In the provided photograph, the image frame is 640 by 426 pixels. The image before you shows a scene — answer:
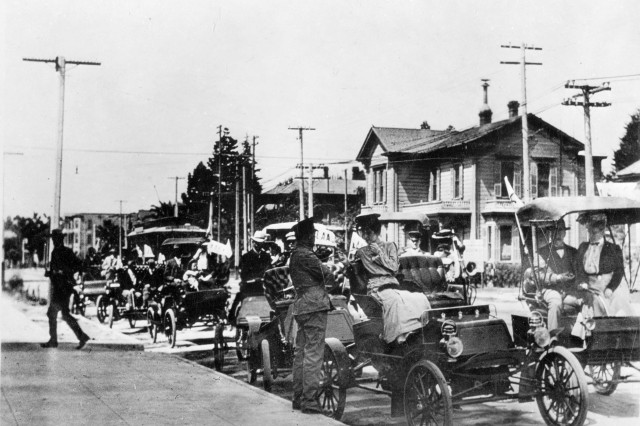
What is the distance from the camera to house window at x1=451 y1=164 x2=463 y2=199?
73.1 feet

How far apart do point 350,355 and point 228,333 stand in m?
8.14

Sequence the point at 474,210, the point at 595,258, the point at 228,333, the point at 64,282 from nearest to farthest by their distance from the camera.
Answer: the point at 595,258 → the point at 64,282 → the point at 228,333 → the point at 474,210

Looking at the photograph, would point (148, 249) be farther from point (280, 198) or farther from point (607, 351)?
point (607, 351)

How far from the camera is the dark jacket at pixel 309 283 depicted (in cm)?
755

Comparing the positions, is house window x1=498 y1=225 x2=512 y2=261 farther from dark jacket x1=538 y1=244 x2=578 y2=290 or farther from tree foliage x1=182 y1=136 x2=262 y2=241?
dark jacket x1=538 y1=244 x2=578 y2=290

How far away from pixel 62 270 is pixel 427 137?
10.4 m

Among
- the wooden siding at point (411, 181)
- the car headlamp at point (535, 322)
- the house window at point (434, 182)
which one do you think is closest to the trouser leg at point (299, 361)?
the car headlamp at point (535, 322)

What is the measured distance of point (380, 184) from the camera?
62.2 ft

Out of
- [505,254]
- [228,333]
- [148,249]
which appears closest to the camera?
[228,333]

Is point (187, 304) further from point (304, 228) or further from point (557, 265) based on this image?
point (557, 265)

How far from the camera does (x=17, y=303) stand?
23016 millimetres

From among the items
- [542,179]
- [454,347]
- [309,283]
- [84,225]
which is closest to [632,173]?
[309,283]

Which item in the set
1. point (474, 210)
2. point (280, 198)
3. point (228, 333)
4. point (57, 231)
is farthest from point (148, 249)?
point (474, 210)

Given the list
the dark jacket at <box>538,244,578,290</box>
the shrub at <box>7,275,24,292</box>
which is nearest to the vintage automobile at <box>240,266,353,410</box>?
the dark jacket at <box>538,244,578,290</box>
